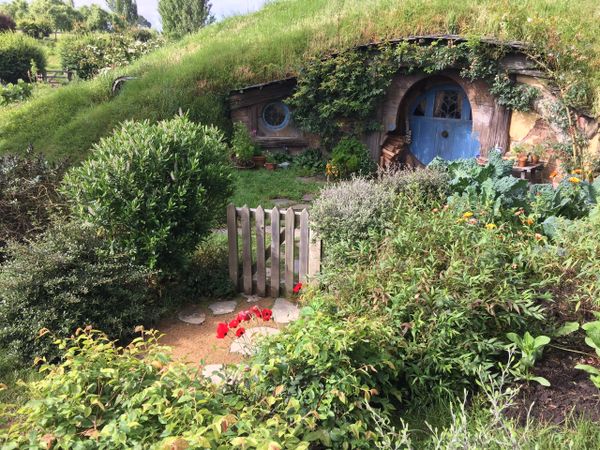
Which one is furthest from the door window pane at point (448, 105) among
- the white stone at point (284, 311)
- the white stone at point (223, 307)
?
the white stone at point (223, 307)

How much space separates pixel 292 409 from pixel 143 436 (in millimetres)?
735

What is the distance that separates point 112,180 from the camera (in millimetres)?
4281

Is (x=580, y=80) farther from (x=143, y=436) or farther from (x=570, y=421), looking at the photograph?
(x=143, y=436)

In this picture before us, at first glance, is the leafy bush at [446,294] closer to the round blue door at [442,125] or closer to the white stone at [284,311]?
the white stone at [284,311]

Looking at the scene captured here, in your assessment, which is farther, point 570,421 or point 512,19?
point 512,19

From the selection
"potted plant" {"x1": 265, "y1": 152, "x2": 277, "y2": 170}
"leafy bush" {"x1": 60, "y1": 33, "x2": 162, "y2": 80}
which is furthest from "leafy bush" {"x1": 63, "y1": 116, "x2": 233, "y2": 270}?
"leafy bush" {"x1": 60, "y1": 33, "x2": 162, "y2": 80}

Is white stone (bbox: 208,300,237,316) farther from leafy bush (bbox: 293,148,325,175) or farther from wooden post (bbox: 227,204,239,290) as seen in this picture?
leafy bush (bbox: 293,148,325,175)

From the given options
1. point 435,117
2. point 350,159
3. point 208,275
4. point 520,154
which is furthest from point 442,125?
point 208,275

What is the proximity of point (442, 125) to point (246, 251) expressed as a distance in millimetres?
6205

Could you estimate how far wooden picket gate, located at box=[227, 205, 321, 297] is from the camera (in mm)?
4680

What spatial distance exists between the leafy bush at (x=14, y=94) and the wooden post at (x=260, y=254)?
1387 centimetres

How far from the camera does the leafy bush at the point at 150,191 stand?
429 centimetres

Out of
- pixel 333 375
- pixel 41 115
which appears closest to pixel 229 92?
pixel 41 115

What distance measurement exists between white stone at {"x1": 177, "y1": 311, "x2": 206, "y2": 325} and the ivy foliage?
6.34 metres
